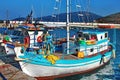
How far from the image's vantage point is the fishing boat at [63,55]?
82.6ft

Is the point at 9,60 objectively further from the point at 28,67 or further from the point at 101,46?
the point at 101,46

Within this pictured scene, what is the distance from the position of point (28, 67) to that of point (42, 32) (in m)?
6.91

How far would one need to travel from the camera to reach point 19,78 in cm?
2116

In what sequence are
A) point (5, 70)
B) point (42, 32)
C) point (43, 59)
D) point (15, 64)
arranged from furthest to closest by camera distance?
point (42, 32) → point (15, 64) → point (43, 59) → point (5, 70)

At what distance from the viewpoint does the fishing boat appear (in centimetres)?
2517

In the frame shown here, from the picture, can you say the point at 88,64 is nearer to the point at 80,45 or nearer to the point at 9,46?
the point at 80,45

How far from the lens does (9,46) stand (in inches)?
1345

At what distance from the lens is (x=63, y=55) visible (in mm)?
28734

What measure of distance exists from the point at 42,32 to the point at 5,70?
27.6ft

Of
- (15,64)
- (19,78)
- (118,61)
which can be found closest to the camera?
(19,78)

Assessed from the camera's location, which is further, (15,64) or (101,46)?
(101,46)

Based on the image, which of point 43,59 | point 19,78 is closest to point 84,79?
point 43,59

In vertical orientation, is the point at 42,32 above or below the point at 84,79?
above

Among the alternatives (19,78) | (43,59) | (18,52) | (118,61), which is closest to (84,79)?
(43,59)
